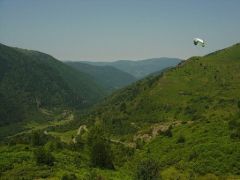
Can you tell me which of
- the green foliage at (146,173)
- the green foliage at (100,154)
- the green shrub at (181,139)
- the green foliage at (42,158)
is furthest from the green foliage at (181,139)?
the green foliage at (42,158)

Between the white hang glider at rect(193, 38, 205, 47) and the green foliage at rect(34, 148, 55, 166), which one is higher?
the white hang glider at rect(193, 38, 205, 47)

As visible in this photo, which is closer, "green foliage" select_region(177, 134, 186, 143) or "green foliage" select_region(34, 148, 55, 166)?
"green foliage" select_region(34, 148, 55, 166)

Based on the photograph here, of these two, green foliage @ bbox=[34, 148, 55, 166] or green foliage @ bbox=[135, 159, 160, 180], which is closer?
green foliage @ bbox=[135, 159, 160, 180]

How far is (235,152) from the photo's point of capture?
10081 centimetres

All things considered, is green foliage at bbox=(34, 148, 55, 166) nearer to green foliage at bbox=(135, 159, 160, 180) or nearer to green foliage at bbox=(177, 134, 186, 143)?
green foliage at bbox=(135, 159, 160, 180)

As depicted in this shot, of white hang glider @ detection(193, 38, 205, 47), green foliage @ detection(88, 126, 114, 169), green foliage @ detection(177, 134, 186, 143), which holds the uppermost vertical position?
white hang glider @ detection(193, 38, 205, 47)

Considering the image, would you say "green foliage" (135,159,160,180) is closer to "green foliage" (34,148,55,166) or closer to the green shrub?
"green foliage" (34,148,55,166)

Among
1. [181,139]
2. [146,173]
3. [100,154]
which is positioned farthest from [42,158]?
[181,139]

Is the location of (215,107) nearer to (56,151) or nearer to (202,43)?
(56,151)

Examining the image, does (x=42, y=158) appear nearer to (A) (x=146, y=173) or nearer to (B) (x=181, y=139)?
(A) (x=146, y=173)

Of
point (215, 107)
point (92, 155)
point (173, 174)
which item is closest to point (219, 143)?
point (173, 174)

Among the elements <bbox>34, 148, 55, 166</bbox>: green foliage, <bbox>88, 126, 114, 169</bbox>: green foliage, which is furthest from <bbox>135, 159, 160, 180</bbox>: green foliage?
<bbox>88, 126, 114, 169</bbox>: green foliage

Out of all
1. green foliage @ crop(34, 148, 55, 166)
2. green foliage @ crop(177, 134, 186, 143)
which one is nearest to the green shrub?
green foliage @ crop(177, 134, 186, 143)

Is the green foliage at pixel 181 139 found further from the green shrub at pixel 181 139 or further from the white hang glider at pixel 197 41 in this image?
the white hang glider at pixel 197 41
